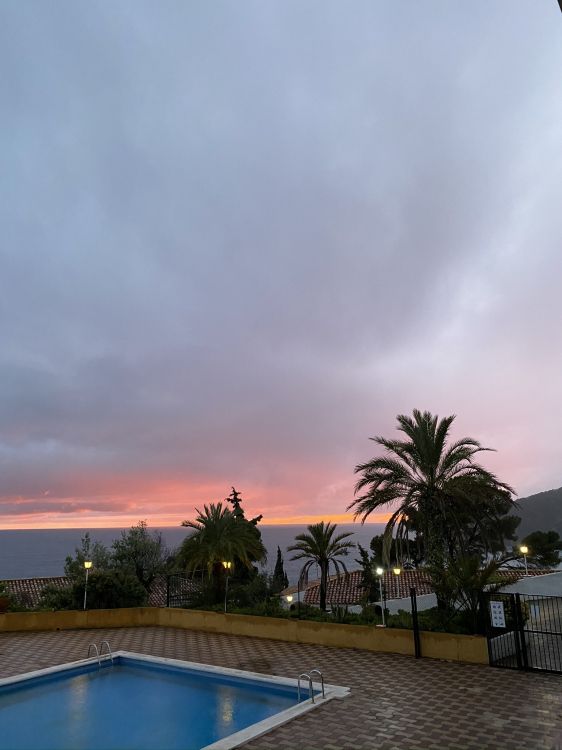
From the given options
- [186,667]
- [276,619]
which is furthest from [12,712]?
[276,619]

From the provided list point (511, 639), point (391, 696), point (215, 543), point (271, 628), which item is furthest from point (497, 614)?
point (215, 543)

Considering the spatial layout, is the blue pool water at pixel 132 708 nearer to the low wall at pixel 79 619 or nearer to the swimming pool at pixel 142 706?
the swimming pool at pixel 142 706

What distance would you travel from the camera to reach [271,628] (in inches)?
687

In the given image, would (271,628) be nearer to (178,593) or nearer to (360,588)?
(178,593)

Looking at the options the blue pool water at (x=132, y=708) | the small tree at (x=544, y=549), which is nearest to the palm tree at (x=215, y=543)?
the blue pool water at (x=132, y=708)

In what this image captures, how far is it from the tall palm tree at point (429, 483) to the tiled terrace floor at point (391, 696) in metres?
4.82

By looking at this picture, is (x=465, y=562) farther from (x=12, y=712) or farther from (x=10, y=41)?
(x=10, y=41)

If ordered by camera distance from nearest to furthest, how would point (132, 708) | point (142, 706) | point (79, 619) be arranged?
point (132, 708) < point (142, 706) < point (79, 619)

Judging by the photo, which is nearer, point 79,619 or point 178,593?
point 79,619

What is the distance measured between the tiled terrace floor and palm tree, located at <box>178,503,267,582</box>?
6823 millimetres

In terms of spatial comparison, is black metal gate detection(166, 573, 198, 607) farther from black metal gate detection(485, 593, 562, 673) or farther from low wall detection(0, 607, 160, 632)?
black metal gate detection(485, 593, 562, 673)

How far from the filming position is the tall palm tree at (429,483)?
17.7 meters

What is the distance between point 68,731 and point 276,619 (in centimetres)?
755

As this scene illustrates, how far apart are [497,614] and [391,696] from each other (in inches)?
143
